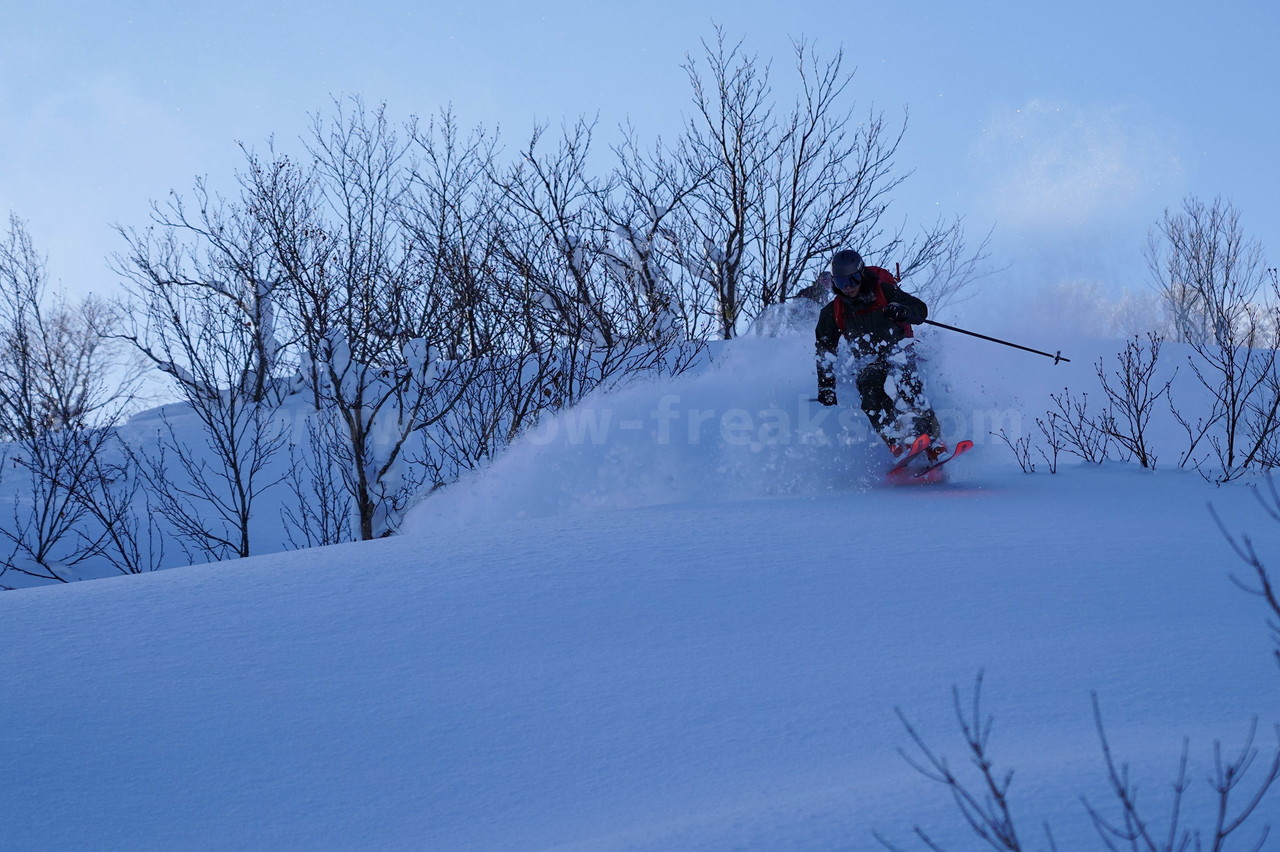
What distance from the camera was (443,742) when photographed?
2752mm

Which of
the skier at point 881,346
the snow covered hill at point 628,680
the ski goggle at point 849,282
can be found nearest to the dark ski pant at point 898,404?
the skier at point 881,346

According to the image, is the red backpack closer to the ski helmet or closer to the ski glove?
the ski glove

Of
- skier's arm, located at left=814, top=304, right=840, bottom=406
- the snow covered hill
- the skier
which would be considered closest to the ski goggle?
the skier

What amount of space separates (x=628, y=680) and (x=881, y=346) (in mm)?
4044

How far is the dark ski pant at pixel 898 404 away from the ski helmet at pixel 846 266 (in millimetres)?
599

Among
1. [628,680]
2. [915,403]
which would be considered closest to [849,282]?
[915,403]

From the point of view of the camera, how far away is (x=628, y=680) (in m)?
3.07

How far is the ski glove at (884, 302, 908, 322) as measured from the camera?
6.34 metres

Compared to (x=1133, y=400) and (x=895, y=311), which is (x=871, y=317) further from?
(x=1133, y=400)

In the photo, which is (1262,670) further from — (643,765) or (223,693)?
(223,693)

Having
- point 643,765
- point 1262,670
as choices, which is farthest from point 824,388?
point 643,765

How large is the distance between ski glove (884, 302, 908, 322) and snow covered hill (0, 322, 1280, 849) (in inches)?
62.7

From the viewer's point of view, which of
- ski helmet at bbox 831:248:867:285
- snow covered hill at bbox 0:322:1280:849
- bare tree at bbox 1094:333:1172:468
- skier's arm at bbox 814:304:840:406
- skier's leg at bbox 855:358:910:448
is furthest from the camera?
bare tree at bbox 1094:333:1172:468

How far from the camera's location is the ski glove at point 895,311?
634 cm
